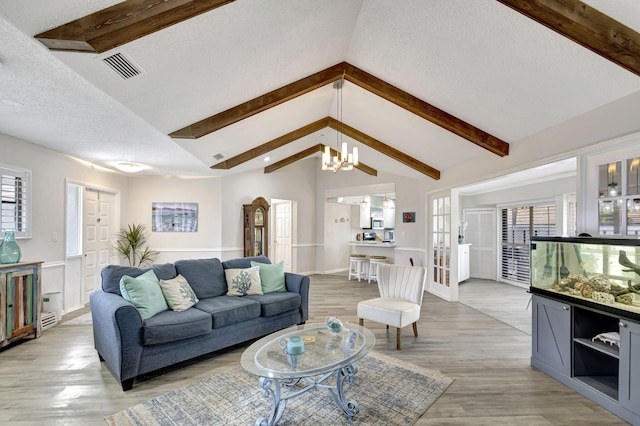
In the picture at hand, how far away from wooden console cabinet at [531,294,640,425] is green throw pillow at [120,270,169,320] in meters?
3.72

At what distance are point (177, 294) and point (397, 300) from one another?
2601 millimetres

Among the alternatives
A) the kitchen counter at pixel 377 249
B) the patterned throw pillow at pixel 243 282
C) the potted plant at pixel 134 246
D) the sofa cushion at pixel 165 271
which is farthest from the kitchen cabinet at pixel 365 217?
the sofa cushion at pixel 165 271

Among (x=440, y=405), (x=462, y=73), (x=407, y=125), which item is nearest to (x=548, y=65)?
(x=462, y=73)

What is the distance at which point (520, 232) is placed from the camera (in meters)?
7.11

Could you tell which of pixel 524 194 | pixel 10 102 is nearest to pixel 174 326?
pixel 10 102

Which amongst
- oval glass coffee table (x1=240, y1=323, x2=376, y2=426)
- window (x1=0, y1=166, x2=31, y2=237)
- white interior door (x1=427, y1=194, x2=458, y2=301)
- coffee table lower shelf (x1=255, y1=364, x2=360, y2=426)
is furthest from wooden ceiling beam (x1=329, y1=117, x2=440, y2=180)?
window (x1=0, y1=166, x2=31, y2=237)

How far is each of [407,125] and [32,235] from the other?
18.5 ft

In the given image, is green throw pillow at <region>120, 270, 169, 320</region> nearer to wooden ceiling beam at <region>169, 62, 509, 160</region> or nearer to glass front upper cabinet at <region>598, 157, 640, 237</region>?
wooden ceiling beam at <region>169, 62, 509, 160</region>

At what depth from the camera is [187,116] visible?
3600 mm

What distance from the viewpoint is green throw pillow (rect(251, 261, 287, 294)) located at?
3.96 meters

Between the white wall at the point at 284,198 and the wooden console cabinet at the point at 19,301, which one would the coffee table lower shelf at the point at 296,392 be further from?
the white wall at the point at 284,198

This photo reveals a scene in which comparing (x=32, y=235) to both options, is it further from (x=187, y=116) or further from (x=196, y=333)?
(x=196, y=333)

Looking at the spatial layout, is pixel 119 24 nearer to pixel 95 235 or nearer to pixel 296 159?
pixel 95 235

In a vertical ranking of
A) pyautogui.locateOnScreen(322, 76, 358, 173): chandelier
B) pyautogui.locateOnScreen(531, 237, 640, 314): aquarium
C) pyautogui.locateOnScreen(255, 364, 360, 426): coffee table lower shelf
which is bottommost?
pyautogui.locateOnScreen(255, 364, 360, 426): coffee table lower shelf
